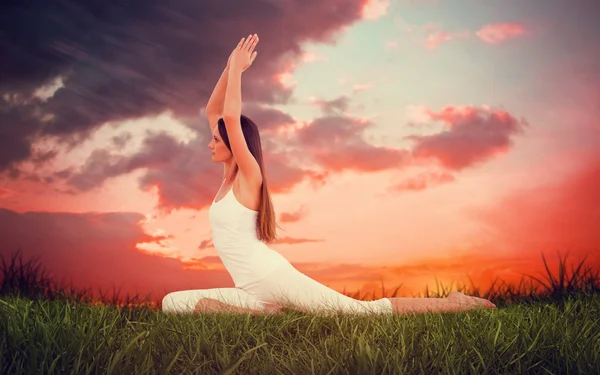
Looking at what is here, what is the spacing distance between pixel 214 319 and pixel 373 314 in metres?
1.33

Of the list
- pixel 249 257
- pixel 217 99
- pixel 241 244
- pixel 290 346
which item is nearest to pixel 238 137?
pixel 241 244

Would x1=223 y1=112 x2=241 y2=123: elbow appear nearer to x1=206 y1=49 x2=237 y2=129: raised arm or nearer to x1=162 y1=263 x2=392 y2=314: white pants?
x1=206 y1=49 x2=237 y2=129: raised arm

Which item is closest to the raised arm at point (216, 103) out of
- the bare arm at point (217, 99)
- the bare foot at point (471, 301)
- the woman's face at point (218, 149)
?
the bare arm at point (217, 99)

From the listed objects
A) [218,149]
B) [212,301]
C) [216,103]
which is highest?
[216,103]

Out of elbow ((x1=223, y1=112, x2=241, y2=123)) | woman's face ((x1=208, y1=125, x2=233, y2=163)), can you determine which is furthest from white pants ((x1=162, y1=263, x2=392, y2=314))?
elbow ((x1=223, y1=112, x2=241, y2=123))

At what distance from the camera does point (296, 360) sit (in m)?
2.93

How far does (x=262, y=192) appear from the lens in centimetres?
516

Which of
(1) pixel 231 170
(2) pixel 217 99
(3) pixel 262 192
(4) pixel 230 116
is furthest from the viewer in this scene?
(2) pixel 217 99

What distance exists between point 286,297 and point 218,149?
1.49 meters

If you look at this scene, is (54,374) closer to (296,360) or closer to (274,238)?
(296,360)

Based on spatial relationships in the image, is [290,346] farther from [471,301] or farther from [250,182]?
[471,301]

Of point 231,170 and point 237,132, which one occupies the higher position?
point 237,132

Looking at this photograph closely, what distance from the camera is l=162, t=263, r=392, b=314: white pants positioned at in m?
4.98

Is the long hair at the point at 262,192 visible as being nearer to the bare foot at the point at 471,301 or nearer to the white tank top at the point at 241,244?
the white tank top at the point at 241,244
